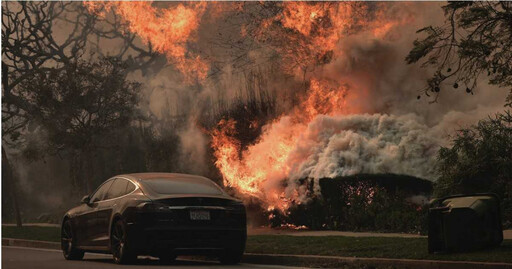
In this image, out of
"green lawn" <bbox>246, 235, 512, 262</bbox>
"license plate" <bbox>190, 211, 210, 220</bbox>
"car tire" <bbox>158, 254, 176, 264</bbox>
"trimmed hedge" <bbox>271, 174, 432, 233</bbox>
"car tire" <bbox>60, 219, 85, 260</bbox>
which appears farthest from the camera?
"trimmed hedge" <bbox>271, 174, 432, 233</bbox>

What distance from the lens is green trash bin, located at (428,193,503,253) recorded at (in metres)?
14.0

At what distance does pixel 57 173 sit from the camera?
50000 millimetres

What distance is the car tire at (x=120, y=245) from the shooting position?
14797 mm

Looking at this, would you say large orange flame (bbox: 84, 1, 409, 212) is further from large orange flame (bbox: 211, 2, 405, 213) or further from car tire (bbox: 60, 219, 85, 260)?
car tire (bbox: 60, 219, 85, 260)

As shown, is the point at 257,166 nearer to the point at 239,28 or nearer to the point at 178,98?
the point at 239,28

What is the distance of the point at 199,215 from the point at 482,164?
7941 mm

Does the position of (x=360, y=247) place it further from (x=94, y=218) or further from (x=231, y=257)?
(x=94, y=218)

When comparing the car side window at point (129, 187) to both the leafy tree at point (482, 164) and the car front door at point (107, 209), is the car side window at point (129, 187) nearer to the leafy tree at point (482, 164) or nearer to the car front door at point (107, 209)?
the car front door at point (107, 209)

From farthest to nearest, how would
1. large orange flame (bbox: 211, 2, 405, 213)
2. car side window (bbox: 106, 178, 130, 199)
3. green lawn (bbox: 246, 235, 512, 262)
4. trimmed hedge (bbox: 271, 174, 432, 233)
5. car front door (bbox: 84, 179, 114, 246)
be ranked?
large orange flame (bbox: 211, 2, 405, 213)
trimmed hedge (bbox: 271, 174, 432, 233)
car front door (bbox: 84, 179, 114, 246)
car side window (bbox: 106, 178, 130, 199)
green lawn (bbox: 246, 235, 512, 262)

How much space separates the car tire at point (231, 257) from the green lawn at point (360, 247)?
101 cm

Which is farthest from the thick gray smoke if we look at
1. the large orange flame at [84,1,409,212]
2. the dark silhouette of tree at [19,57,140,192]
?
the dark silhouette of tree at [19,57,140,192]

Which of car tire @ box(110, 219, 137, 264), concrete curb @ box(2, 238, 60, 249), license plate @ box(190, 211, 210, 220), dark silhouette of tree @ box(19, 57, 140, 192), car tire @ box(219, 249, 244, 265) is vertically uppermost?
dark silhouette of tree @ box(19, 57, 140, 192)

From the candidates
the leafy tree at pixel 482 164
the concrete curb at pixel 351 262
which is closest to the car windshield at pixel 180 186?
the concrete curb at pixel 351 262

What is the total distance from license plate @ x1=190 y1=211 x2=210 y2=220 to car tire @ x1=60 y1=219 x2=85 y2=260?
11.1 feet
